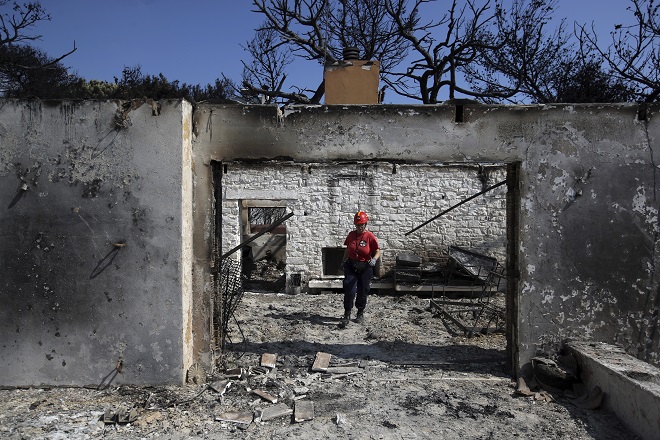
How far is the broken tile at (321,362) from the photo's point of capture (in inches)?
223

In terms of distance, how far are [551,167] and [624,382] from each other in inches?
84.8

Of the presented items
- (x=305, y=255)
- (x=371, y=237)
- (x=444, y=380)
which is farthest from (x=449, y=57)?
(x=444, y=380)

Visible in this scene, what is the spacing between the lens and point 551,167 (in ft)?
16.9

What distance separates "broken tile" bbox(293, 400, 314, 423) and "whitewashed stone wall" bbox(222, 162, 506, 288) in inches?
302

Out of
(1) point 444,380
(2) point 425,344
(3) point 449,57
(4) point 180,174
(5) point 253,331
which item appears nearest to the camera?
(4) point 180,174

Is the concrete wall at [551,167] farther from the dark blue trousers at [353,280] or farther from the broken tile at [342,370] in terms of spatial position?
the dark blue trousers at [353,280]

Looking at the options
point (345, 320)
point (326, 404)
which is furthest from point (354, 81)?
point (326, 404)

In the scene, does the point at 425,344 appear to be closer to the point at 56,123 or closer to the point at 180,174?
the point at 180,174

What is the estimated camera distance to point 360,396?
4.97 metres

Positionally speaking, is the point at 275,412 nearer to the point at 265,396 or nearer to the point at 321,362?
the point at 265,396

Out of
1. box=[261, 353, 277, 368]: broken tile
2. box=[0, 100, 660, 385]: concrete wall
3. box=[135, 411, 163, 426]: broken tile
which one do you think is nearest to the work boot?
box=[261, 353, 277, 368]: broken tile

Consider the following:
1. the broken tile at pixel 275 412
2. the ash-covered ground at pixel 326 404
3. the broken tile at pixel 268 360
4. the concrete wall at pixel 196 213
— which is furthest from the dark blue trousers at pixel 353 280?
the broken tile at pixel 275 412

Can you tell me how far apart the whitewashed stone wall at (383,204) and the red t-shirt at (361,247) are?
14.1 ft

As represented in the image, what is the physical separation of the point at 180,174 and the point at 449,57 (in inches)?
533
